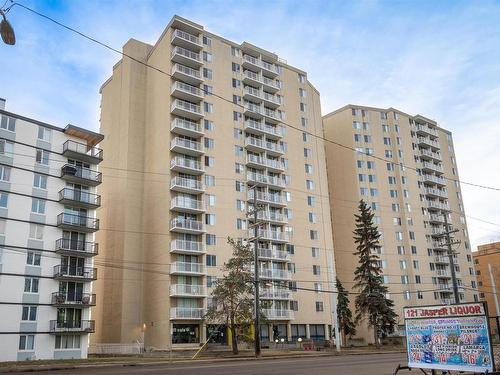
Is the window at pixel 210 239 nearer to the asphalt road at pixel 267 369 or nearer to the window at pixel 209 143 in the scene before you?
the window at pixel 209 143

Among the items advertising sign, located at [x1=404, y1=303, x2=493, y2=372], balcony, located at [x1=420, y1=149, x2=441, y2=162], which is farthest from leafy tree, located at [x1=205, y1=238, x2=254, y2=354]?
balcony, located at [x1=420, y1=149, x2=441, y2=162]

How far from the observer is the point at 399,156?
9738 centimetres

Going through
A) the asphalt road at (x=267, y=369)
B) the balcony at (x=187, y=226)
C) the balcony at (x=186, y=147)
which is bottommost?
the asphalt road at (x=267, y=369)

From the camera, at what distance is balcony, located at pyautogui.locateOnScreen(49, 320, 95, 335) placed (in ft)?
159

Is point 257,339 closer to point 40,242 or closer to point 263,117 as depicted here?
point 40,242

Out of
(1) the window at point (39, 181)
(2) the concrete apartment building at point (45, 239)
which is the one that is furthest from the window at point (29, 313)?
(1) the window at point (39, 181)

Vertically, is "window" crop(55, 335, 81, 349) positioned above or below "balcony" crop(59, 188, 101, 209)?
below

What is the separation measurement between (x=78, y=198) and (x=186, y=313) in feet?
57.9

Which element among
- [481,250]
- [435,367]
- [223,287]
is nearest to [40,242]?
[223,287]

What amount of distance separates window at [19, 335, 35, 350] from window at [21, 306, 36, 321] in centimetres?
163

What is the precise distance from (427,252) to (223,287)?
58.7 meters

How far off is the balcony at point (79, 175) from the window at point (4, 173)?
17.4ft

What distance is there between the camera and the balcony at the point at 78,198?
2060 inches

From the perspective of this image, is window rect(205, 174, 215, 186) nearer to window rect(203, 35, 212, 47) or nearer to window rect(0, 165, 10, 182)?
window rect(203, 35, 212, 47)
